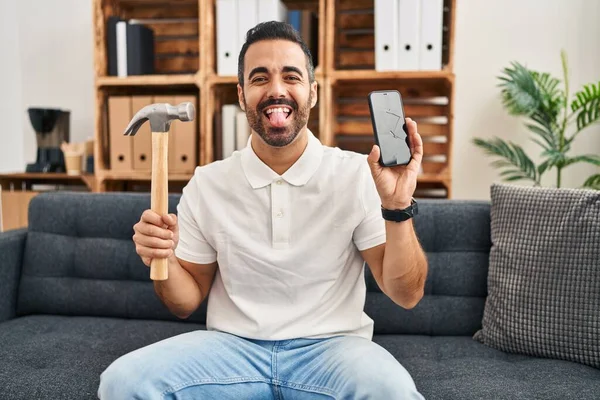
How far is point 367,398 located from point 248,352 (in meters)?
0.31

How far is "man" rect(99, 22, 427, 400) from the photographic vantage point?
1109 mm

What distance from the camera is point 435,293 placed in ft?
5.25

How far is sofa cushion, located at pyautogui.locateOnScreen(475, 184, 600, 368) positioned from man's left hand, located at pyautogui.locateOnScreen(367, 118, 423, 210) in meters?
0.55

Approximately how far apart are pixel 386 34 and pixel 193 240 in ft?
4.66

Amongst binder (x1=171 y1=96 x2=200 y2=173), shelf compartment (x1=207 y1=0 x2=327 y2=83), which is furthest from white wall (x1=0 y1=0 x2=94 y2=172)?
shelf compartment (x1=207 y1=0 x2=327 y2=83)

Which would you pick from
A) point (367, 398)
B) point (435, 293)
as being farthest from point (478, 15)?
point (367, 398)

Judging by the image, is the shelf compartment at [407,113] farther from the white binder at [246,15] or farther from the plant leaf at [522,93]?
the white binder at [246,15]

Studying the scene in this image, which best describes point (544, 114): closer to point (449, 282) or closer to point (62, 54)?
point (449, 282)

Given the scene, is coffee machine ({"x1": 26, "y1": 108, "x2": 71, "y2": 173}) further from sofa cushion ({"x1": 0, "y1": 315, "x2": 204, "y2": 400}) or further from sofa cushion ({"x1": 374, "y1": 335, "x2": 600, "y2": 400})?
sofa cushion ({"x1": 374, "y1": 335, "x2": 600, "y2": 400})

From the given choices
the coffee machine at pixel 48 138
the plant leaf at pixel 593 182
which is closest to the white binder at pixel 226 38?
the coffee machine at pixel 48 138

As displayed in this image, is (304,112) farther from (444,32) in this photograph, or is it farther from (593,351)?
(444,32)

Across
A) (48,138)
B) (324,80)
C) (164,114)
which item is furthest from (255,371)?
(48,138)

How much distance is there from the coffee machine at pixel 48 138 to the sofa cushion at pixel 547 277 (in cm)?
225

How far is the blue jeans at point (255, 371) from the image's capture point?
980 millimetres
